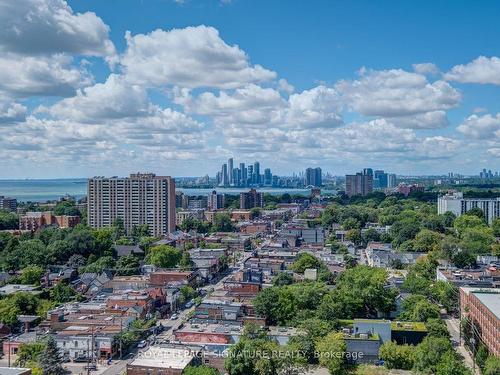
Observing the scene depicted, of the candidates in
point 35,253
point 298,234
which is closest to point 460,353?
point 35,253

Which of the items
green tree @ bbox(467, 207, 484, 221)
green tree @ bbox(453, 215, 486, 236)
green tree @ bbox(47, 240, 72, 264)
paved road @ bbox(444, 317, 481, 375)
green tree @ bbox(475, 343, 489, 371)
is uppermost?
green tree @ bbox(467, 207, 484, 221)

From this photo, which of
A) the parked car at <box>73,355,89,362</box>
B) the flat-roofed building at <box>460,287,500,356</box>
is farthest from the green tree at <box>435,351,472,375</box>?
the parked car at <box>73,355,89,362</box>

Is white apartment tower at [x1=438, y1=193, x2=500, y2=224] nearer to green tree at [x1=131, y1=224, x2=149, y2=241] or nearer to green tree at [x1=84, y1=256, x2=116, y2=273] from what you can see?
green tree at [x1=131, y1=224, x2=149, y2=241]

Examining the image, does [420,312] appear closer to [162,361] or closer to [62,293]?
[162,361]

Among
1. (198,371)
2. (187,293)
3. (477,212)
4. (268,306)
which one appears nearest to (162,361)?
(198,371)

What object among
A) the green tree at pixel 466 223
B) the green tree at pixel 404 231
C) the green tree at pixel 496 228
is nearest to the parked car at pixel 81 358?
the green tree at pixel 404 231

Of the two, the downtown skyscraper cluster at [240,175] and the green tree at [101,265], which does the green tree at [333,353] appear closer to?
the green tree at [101,265]
